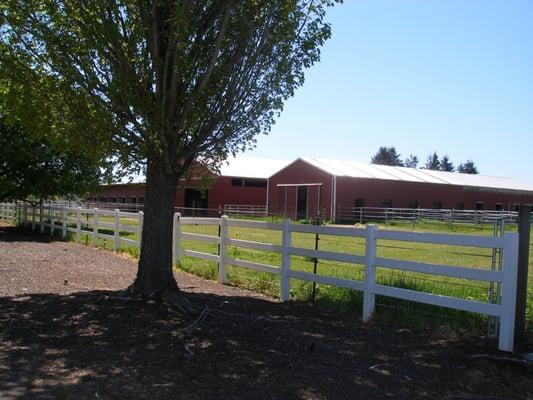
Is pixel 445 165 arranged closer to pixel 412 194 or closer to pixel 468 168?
pixel 468 168

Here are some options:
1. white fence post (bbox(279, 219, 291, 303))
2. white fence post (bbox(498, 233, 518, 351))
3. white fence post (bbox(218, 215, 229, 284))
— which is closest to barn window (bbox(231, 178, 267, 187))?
white fence post (bbox(218, 215, 229, 284))

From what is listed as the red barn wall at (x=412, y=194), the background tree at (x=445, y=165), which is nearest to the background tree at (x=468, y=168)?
the background tree at (x=445, y=165)

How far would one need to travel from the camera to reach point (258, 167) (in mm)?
57812

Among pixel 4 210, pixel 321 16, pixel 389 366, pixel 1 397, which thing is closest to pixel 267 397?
pixel 389 366

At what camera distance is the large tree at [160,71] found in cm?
753

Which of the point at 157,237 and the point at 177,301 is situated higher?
the point at 157,237

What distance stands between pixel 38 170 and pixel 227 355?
19.3m

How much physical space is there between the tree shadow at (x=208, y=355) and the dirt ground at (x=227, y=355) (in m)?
0.01

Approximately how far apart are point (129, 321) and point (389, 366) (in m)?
3.25

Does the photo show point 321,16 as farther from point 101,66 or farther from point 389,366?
point 389,366

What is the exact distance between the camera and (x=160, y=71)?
7617 mm

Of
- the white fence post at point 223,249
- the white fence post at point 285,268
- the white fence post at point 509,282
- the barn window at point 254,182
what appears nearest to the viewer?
the white fence post at point 509,282

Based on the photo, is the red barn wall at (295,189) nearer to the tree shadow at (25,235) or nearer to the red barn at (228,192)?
the red barn at (228,192)

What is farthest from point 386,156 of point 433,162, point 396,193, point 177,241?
point 177,241
